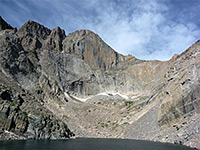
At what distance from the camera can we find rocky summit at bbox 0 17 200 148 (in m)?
47.1

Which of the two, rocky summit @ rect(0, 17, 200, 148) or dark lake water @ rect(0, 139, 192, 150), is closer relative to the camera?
dark lake water @ rect(0, 139, 192, 150)

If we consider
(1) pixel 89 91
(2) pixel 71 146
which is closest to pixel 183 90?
(2) pixel 71 146

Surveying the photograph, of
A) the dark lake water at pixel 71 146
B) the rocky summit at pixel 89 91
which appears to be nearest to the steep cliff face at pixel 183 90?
the rocky summit at pixel 89 91

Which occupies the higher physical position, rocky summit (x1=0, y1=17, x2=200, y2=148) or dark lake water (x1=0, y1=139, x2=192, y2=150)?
rocky summit (x1=0, y1=17, x2=200, y2=148)

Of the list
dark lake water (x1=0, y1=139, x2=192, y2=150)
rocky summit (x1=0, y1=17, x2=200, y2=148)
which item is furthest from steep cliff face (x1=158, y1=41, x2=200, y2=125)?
dark lake water (x1=0, y1=139, x2=192, y2=150)

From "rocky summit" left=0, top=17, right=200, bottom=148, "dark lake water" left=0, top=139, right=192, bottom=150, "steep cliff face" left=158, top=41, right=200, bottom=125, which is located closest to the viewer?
"dark lake water" left=0, top=139, right=192, bottom=150

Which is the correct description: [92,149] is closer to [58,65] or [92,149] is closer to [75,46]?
[58,65]

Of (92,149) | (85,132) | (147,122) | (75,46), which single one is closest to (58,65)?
(75,46)

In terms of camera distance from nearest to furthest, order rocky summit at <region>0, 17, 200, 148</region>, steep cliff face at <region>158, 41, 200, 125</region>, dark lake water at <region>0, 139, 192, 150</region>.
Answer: dark lake water at <region>0, 139, 192, 150</region>
rocky summit at <region>0, 17, 200, 148</region>
steep cliff face at <region>158, 41, 200, 125</region>

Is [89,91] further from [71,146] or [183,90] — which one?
[71,146]

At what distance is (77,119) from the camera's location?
70.7 metres

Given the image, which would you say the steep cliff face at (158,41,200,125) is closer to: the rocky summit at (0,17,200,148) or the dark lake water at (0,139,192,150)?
the rocky summit at (0,17,200,148)

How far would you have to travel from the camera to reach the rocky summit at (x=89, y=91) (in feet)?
155

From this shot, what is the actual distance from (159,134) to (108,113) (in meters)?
33.1
